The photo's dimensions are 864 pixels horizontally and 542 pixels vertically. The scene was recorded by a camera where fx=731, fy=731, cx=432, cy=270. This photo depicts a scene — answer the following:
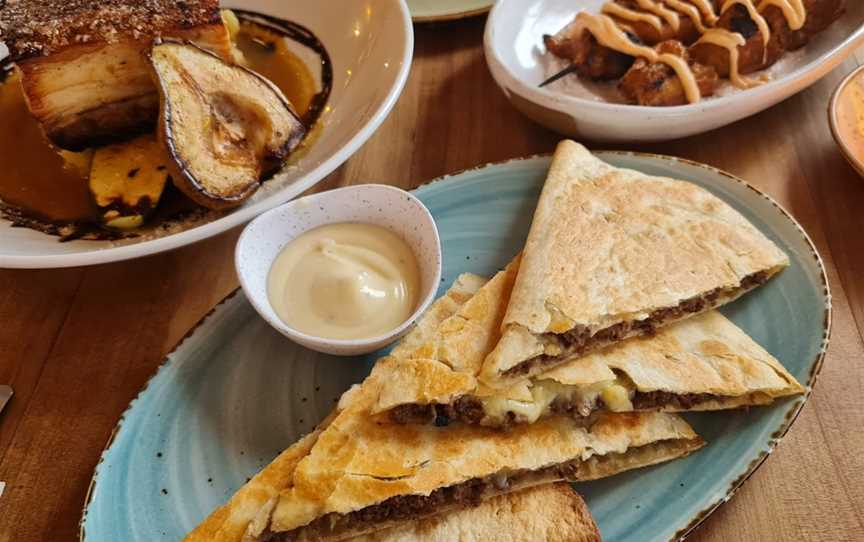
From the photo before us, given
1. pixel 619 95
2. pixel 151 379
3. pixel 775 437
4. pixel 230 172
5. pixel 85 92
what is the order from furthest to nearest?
1. pixel 619 95
2. pixel 85 92
3. pixel 230 172
4. pixel 151 379
5. pixel 775 437

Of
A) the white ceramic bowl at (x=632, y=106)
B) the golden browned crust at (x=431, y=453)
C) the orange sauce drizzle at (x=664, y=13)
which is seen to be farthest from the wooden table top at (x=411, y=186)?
the orange sauce drizzle at (x=664, y=13)

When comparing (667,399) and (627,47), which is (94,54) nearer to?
(627,47)

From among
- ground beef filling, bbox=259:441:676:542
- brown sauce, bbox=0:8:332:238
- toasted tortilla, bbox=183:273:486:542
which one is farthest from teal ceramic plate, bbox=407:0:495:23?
ground beef filling, bbox=259:441:676:542

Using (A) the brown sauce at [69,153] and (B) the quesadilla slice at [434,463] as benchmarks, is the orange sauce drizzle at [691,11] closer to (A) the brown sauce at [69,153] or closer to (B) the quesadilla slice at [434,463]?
(A) the brown sauce at [69,153]

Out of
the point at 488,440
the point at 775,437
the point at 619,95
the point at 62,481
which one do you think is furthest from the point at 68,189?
the point at 775,437

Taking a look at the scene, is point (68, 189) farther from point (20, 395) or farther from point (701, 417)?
point (701, 417)

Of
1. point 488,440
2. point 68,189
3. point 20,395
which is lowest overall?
point 20,395

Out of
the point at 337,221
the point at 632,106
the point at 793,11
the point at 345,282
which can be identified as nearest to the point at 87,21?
the point at 337,221

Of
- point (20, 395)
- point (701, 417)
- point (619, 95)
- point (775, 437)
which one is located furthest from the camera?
point (619, 95)
